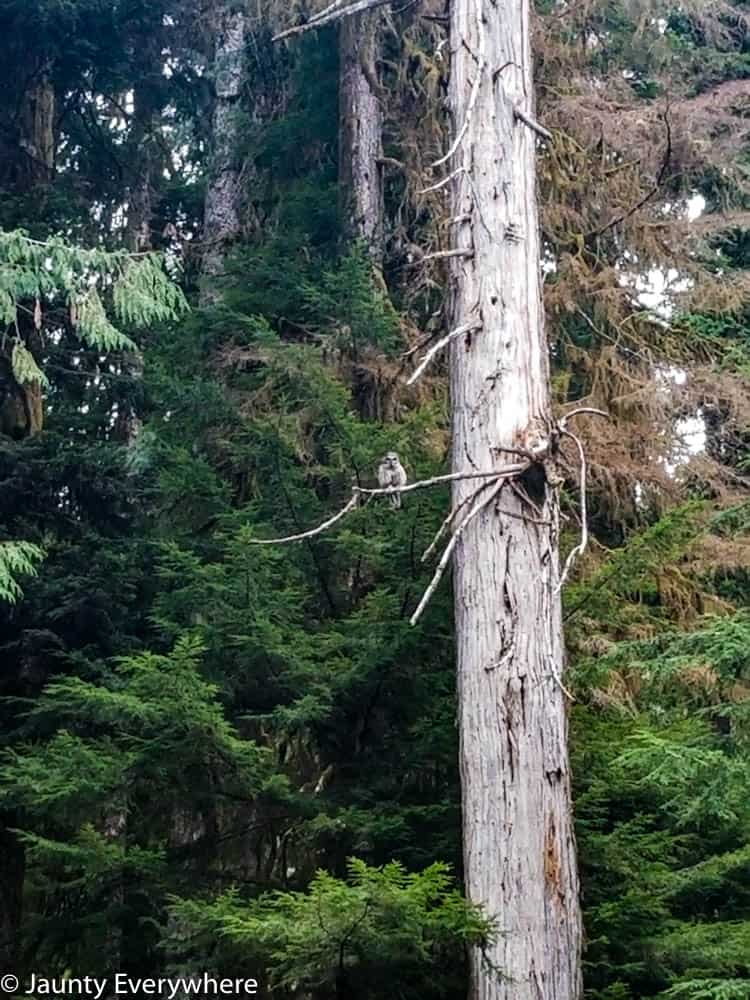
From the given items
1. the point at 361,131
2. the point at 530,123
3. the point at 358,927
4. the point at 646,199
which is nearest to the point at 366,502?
the point at 530,123

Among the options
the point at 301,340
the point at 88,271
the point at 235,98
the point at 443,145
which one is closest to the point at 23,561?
the point at 88,271

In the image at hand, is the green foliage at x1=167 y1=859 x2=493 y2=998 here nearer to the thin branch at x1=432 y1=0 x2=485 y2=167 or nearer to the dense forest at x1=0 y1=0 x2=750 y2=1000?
the dense forest at x1=0 y1=0 x2=750 y2=1000

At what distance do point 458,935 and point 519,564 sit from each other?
154 cm

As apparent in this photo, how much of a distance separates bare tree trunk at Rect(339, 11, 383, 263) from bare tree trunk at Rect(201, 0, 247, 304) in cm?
121

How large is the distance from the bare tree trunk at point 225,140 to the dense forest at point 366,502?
39 mm

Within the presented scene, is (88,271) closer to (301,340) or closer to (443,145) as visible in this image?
(301,340)

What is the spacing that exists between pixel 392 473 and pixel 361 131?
3.88 meters

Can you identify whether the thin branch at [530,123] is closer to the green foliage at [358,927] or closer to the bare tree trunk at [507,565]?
the bare tree trunk at [507,565]

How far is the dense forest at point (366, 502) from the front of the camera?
15.8 ft

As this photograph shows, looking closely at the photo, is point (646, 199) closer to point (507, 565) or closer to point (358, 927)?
point (507, 565)

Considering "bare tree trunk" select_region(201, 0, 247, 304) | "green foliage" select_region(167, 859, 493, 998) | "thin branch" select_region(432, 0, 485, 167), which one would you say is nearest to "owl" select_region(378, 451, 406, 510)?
"thin branch" select_region(432, 0, 485, 167)

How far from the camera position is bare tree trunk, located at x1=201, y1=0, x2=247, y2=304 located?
9602 millimetres

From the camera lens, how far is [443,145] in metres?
8.54

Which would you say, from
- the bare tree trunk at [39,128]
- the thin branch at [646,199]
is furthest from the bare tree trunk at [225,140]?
the thin branch at [646,199]
